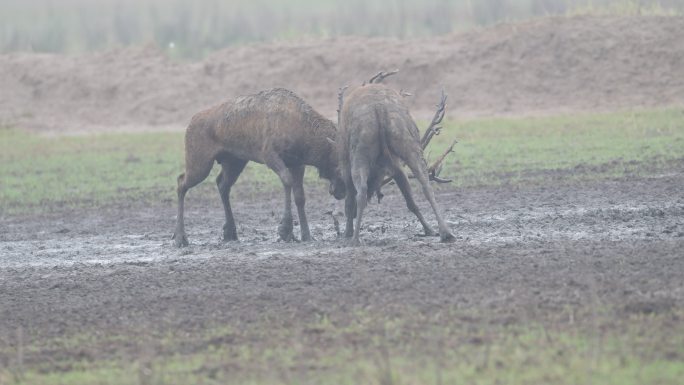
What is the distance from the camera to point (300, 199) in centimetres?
1359

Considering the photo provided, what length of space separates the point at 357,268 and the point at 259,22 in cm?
2858

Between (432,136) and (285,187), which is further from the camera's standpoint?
(285,187)

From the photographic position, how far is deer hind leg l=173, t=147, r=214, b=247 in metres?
14.0

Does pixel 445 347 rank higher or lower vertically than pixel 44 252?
higher

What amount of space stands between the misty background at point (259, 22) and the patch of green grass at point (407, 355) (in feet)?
76.3

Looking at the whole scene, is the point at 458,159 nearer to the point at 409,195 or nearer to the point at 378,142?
the point at 409,195

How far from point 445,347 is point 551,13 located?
27.5 m

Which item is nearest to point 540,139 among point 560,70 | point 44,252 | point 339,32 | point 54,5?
point 560,70

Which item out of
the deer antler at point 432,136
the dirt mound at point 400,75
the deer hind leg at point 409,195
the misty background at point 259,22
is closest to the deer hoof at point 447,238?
the deer hind leg at point 409,195

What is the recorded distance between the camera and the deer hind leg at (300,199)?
44.3 ft

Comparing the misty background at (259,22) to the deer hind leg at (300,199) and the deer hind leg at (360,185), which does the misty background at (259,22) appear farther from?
the deer hind leg at (360,185)

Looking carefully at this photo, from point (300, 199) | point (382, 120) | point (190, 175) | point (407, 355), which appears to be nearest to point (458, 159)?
point (190, 175)

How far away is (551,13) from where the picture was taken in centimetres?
3419

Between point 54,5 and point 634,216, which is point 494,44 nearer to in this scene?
point 634,216
